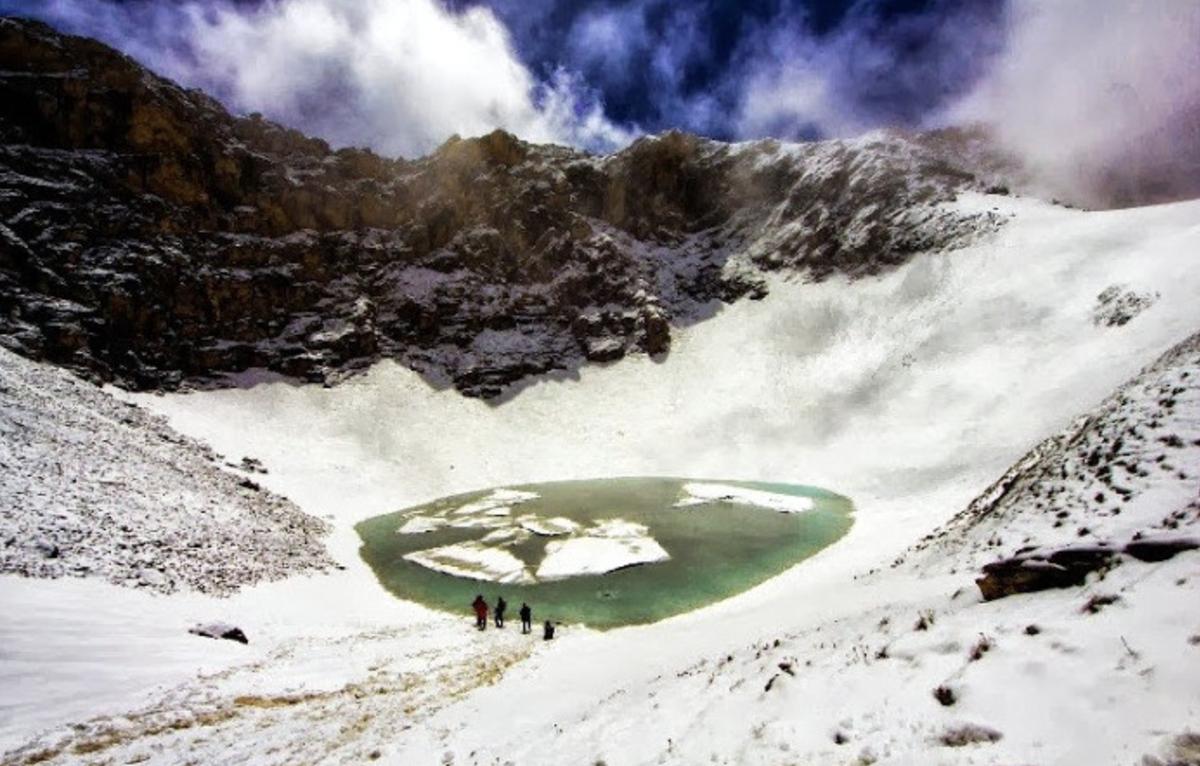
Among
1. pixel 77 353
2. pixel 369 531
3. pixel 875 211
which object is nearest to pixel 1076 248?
pixel 875 211

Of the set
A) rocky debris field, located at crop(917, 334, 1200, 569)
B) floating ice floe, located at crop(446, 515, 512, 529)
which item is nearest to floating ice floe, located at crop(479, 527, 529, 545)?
floating ice floe, located at crop(446, 515, 512, 529)

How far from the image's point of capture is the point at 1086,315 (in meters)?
56.4

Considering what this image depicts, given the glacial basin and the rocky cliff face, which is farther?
the rocky cliff face

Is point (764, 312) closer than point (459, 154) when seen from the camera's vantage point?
Yes

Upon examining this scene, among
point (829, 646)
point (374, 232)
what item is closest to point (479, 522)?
point (829, 646)

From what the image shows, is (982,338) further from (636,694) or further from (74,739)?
(74,739)

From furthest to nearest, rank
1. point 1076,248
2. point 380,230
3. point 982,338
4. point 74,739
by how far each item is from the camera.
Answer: point 380,230, point 1076,248, point 982,338, point 74,739

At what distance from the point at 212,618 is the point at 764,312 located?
78.9 metres

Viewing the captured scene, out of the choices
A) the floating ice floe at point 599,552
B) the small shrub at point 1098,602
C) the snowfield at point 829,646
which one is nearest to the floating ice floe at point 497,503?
the snowfield at point 829,646

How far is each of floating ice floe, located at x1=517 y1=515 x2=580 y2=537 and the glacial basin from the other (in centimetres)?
14

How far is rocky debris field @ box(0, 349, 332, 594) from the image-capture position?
24.1 m

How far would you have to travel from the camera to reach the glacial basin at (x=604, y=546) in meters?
30.4

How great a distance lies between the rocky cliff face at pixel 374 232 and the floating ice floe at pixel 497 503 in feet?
95.0

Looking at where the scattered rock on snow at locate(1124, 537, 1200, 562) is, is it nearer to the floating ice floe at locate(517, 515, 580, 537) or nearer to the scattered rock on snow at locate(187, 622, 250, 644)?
the scattered rock on snow at locate(187, 622, 250, 644)
